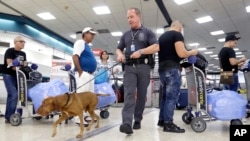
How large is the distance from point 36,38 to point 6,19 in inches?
71.6

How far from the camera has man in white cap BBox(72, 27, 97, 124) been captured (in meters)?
3.06

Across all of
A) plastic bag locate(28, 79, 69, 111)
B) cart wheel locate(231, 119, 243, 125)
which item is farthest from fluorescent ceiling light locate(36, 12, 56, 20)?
cart wheel locate(231, 119, 243, 125)

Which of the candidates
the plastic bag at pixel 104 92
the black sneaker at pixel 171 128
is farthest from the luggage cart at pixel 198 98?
the plastic bag at pixel 104 92

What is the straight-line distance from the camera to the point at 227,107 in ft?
9.02

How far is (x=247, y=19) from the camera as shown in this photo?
1073cm

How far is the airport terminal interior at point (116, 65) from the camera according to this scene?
109 inches

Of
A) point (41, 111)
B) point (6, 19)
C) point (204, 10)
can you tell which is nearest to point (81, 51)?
point (41, 111)

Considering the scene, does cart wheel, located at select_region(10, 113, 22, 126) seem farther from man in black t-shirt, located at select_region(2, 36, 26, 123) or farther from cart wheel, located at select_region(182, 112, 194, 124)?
cart wheel, located at select_region(182, 112, 194, 124)

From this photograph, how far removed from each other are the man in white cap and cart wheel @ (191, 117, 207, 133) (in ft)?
4.51

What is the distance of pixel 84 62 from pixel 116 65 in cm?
46

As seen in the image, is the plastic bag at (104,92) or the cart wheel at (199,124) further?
the plastic bag at (104,92)

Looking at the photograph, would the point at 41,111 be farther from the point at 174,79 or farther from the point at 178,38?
the point at 178,38

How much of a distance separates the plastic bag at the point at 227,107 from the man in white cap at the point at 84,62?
60.1 inches

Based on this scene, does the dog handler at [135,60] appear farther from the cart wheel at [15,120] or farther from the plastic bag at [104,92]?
the cart wheel at [15,120]
